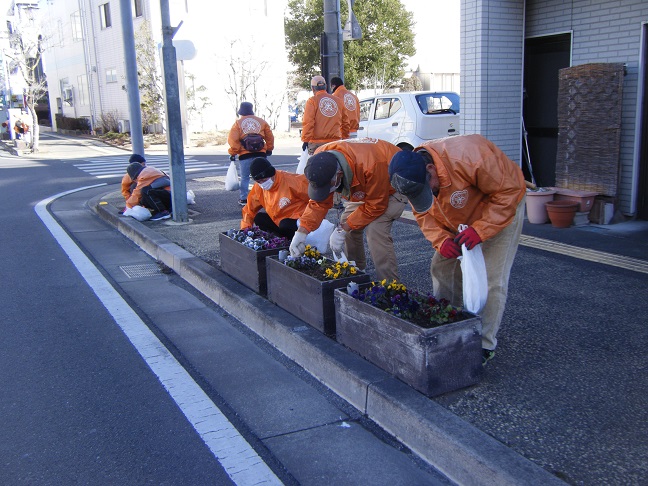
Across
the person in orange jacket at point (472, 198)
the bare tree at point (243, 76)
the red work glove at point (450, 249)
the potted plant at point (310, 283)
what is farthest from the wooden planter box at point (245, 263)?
the bare tree at point (243, 76)

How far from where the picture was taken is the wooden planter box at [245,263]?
5.54 m

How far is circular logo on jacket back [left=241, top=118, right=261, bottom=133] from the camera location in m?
9.77

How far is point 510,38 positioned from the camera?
28.6 feet

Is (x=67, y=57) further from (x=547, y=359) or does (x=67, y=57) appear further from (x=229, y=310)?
(x=547, y=359)

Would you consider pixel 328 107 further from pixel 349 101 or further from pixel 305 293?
pixel 305 293

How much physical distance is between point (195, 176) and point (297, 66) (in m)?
24.1

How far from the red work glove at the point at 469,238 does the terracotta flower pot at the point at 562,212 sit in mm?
4569

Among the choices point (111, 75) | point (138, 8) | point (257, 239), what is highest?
point (138, 8)

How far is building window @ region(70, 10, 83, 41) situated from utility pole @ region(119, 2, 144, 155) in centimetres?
2755

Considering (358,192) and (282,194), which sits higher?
(358,192)

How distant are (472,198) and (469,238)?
1.12 feet

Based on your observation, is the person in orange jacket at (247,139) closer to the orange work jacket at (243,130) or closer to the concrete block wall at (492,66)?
the orange work jacket at (243,130)

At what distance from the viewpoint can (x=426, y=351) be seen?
11.4ft

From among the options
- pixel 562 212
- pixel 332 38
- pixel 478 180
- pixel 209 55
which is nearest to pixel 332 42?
pixel 332 38
